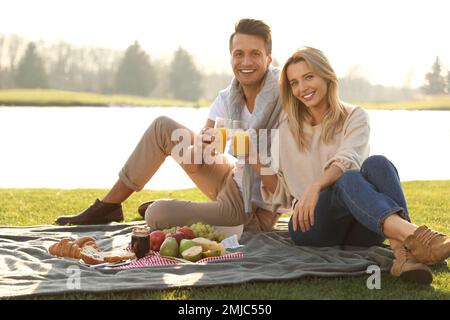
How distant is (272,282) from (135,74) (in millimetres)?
51102

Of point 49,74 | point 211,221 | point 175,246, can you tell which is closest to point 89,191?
point 211,221

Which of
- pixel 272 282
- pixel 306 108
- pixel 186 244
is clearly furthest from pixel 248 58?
pixel 272 282

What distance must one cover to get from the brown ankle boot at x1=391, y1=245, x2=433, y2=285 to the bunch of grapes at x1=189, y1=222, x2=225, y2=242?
4.29 ft

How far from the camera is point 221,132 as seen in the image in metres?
4.31

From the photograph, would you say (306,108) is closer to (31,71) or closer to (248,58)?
(248,58)

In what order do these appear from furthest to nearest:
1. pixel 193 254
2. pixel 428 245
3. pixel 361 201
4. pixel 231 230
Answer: pixel 231 230, pixel 193 254, pixel 361 201, pixel 428 245

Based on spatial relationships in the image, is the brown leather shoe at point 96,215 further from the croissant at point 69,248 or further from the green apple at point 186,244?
the green apple at point 186,244

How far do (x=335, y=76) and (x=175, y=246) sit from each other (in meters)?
1.51

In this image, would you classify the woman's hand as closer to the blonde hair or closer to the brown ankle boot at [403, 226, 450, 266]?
the blonde hair

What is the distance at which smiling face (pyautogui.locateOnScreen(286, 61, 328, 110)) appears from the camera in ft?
13.1

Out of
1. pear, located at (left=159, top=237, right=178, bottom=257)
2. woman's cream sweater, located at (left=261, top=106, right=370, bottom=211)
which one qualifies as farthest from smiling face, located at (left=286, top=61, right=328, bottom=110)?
pear, located at (left=159, top=237, right=178, bottom=257)

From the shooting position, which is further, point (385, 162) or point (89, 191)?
point (89, 191)

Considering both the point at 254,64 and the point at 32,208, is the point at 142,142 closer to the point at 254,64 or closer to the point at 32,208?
the point at 254,64
